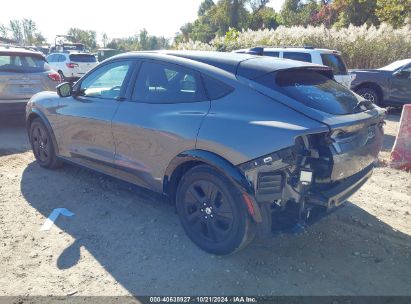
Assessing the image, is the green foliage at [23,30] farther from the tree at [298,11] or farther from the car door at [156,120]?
the car door at [156,120]

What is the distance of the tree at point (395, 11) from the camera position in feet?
57.6

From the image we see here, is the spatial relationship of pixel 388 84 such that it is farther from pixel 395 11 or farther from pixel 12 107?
pixel 395 11

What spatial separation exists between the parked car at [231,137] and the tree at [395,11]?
56.6 feet

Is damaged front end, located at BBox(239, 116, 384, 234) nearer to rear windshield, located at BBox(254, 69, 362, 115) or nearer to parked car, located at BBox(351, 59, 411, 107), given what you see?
rear windshield, located at BBox(254, 69, 362, 115)

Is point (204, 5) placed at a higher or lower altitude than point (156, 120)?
higher

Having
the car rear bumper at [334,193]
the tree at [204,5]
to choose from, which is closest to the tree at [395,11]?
the car rear bumper at [334,193]

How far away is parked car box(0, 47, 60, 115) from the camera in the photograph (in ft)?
23.3

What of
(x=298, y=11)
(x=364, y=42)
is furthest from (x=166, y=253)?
(x=298, y=11)

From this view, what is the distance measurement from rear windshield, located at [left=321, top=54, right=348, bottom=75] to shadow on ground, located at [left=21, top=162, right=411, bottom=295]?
228 inches

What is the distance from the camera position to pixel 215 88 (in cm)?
320

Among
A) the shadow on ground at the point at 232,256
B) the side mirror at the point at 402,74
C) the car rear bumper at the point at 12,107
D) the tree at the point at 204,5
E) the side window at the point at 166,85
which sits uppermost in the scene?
the tree at the point at 204,5

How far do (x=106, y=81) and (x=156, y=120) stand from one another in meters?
1.19

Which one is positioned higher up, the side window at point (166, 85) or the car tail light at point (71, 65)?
the side window at point (166, 85)

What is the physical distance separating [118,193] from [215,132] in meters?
2.02
